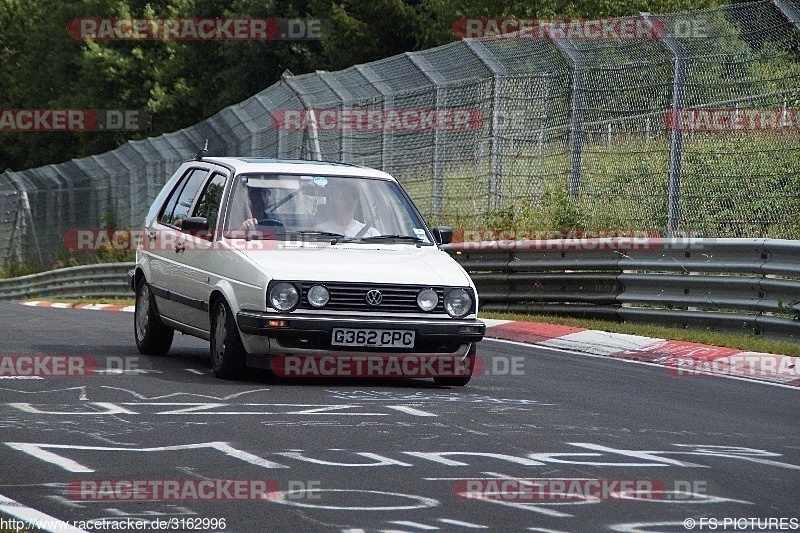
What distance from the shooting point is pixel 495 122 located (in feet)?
62.4

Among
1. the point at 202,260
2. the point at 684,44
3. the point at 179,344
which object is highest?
the point at 684,44

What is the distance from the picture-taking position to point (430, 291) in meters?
10.5

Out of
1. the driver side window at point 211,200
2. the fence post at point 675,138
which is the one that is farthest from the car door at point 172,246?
the fence post at point 675,138

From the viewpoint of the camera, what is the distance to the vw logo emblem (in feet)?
34.2

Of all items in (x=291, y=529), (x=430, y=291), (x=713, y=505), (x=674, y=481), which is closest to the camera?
(x=291, y=529)

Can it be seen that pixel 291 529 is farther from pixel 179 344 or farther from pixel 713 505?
pixel 179 344

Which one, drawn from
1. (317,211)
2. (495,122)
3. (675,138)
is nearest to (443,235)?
(317,211)

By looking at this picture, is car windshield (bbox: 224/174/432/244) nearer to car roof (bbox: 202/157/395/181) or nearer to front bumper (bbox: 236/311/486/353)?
car roof (bbox: 202/157/395/181)

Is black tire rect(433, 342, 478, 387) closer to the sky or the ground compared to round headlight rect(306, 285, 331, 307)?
closer to the ground

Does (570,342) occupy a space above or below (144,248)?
below

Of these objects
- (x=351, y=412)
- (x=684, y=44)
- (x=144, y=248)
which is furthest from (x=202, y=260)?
(x=684, y=44)

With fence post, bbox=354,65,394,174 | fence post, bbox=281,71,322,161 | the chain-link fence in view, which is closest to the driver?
the chain-link fence

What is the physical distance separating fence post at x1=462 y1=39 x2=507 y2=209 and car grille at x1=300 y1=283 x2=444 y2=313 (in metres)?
8.68

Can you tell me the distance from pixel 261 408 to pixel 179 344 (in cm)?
529
